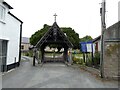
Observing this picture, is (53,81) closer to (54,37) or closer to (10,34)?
(10,34)

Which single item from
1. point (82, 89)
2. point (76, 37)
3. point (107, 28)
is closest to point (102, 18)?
point (107, 28)

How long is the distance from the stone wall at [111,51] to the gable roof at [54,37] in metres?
11.3

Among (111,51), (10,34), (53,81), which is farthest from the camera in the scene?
(10,34)

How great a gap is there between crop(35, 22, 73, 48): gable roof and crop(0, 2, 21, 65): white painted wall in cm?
519

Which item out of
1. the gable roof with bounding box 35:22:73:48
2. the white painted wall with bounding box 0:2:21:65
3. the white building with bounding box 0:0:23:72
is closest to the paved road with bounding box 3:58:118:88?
the white building with bounding box 0:0:23:72

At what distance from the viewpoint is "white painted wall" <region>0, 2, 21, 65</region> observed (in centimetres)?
1497

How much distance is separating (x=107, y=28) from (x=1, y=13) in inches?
308

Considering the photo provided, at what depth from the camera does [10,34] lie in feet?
55.0

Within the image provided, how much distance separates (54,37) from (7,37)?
967cm

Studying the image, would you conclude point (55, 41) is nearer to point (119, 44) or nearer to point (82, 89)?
point (119, 44)

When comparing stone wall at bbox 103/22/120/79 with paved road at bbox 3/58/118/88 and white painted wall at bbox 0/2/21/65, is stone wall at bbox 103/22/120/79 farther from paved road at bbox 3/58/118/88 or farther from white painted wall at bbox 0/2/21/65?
white painted wall at bbox 0/2/21/65

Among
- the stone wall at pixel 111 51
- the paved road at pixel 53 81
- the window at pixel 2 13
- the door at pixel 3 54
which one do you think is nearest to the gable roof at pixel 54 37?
the door at pixel 3 54

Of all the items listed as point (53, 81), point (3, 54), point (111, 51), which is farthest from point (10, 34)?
point (111, 51)

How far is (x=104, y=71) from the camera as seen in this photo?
42.3 ft
